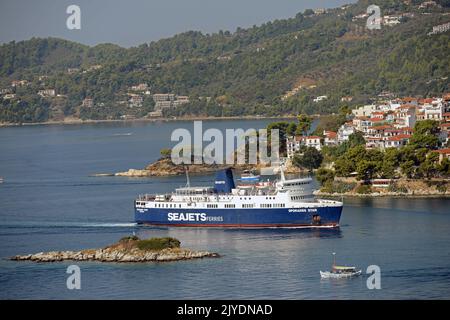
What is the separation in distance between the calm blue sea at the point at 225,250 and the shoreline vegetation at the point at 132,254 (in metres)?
0.57

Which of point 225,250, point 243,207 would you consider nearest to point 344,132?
point 243,207

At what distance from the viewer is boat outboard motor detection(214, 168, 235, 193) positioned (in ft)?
170

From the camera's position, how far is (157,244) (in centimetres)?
4372

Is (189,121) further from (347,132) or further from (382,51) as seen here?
(347,132)

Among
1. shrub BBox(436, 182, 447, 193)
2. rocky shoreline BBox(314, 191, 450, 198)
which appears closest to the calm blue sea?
rocky shoreline BBox(314, 191, 450, 198)

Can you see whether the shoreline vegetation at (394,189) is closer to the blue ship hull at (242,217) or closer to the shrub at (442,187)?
the shrub at (442,187)

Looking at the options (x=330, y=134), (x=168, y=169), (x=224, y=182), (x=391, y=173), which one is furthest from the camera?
(x=330, y=134)

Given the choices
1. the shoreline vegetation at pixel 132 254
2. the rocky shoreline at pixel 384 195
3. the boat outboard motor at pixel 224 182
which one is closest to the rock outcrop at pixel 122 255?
the shoreline vegetation at pixel 132 254

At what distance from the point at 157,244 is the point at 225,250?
8.79 ft

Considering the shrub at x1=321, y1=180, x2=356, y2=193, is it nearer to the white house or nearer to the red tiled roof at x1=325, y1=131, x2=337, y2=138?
the white house

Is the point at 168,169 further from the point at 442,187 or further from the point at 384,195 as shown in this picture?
the point at 442,187

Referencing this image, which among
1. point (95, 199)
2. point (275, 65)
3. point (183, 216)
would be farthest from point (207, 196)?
point (275, 65)

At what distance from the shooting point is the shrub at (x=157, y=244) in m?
43.6
